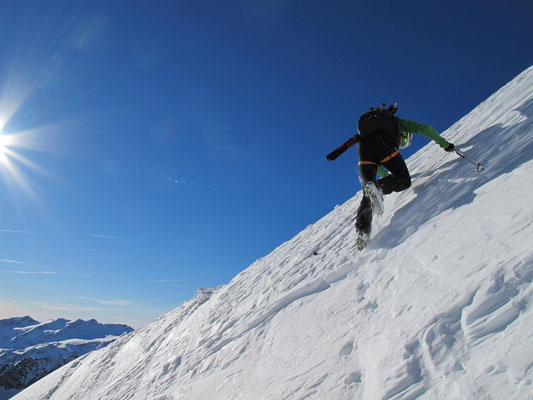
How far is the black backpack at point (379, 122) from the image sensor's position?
516 centimetres

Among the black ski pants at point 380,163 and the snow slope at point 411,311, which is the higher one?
the black ski pants at point 380,163

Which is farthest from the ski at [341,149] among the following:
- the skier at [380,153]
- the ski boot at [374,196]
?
the ski boot at [374,196]

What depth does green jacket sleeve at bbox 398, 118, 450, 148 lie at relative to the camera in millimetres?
5205

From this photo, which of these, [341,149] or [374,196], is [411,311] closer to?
[374,196]

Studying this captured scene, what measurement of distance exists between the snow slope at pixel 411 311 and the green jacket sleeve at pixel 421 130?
47cm

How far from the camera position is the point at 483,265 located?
251 cm

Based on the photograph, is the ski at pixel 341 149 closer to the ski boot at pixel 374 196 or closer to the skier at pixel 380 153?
the skier at pixel 380 153

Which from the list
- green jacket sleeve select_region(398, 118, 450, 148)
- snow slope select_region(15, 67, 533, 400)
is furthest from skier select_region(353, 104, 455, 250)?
snow slope select_region(15, 67, 533, 400)

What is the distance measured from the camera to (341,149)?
17.3ft

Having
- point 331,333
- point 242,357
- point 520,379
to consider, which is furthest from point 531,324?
point 242,357

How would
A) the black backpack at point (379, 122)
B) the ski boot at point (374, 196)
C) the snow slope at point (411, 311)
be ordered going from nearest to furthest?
1. the snow slope at point (411, 311)
2. the ski boot at point (374, 196)
3. the black backpack at point (379, 122)

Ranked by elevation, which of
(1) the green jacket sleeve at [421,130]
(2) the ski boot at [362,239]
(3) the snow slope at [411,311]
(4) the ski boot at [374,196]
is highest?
(1) the green jacket sleeve at [421,130]

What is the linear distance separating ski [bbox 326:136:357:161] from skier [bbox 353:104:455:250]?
71mm

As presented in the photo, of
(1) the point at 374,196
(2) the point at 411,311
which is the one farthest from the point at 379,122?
(2) the point at 411,311
